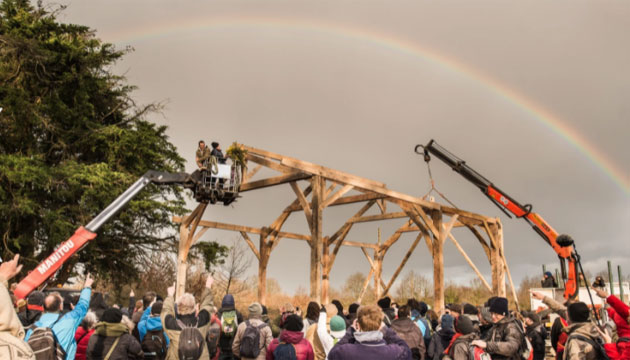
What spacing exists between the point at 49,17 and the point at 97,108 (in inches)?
148

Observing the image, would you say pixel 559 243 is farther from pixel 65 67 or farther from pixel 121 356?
A: pixel 65 67

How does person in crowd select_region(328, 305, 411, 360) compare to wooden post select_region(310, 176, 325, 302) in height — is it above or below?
below

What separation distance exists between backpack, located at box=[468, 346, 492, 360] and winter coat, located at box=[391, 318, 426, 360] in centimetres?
148

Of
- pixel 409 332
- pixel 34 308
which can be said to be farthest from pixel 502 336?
pixel 34 308

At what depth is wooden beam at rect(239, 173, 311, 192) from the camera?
38.6ft

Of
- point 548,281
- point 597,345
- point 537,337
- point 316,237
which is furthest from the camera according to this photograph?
point 548,281

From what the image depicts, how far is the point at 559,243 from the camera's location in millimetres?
12008

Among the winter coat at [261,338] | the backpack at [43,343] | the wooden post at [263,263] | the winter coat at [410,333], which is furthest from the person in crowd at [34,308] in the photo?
the wooden post at [263,263]

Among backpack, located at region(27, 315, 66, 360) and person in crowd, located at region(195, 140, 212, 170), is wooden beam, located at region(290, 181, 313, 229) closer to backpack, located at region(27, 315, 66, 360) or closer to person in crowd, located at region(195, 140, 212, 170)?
person in crowd, located at region(195, 140, 212, 170)

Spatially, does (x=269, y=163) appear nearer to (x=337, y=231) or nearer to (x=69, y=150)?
(x=337, y=231)

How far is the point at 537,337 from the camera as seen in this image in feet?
24.0

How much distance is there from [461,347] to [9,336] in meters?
3.96

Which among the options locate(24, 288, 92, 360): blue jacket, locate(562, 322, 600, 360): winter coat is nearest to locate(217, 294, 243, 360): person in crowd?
locate(24, 288, 92, 360): blue jacket

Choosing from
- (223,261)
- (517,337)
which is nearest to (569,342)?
(517,337)
